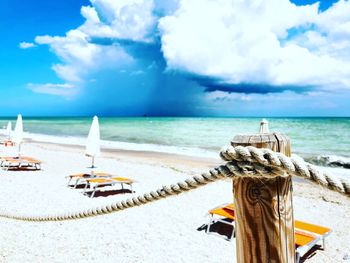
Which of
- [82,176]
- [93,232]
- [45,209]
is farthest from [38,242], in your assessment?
[82,176]

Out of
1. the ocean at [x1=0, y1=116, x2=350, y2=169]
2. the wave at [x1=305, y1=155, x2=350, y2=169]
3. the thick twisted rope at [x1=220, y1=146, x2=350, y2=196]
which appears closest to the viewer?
the thick twisted rope at [x1=220, y1=146, x2=350, y2=196]

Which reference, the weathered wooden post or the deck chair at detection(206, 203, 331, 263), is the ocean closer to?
the weathered wooden post

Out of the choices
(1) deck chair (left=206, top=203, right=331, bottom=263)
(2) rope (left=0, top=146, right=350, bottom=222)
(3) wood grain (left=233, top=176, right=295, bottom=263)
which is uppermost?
(2) rope (left=0, top=146, right=350, bottom=222)

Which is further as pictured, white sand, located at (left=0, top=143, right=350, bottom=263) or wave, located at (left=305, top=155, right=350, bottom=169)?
wave, located at (left=305, top=155, right=350, bottom=169)

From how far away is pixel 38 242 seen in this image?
5027 mm

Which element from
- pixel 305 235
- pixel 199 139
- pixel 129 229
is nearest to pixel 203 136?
pixel 199 139

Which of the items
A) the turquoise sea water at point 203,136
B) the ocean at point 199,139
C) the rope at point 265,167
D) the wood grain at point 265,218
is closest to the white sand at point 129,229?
the turquoise sea water at point 203,136

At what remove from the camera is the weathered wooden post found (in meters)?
1.25

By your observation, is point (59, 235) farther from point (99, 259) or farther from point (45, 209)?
point (45, 209)

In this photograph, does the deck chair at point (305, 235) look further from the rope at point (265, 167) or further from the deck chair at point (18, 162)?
the deck chair at point (18, 162)

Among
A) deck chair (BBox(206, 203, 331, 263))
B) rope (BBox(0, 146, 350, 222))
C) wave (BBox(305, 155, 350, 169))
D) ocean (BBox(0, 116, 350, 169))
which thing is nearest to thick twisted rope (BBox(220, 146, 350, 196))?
rope (BBox(0, 146, 350, 222))

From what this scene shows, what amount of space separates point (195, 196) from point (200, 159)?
10.2m

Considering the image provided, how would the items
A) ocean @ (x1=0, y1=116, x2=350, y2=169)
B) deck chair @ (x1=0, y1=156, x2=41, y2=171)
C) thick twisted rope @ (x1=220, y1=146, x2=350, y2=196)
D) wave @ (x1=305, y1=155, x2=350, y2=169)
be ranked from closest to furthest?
thick twisted rope @ (x1=220, y1=146, x2=350, y2=196), deck chair @ (x1=0, y1=156, x2=41, y2=171), wave @ (x1=305, y1=155, x2=350, y2=169), ocean @ (x1=0, y1=116, x2=350, y2=169)

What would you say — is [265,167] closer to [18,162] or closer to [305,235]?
[305,235]
